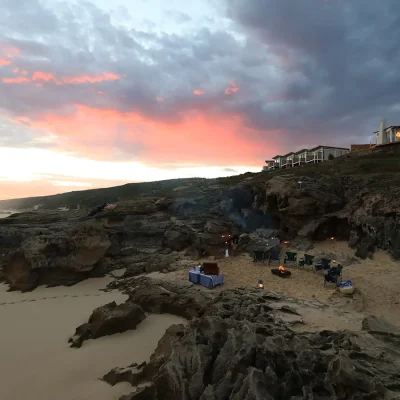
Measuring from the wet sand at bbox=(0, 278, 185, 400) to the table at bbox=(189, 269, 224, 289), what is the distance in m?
3.20

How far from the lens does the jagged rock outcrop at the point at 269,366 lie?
5.17 m

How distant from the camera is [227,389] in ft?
17.8

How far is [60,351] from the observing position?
10305 millimetres

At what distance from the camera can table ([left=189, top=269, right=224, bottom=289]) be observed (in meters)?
15.2

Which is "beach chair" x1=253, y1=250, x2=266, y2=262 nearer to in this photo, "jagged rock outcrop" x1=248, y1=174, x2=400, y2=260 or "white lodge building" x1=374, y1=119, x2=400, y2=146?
"jagged rock outcrop" x1=248, y1=174, x2=400, y2=260

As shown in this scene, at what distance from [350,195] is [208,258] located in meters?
13.8

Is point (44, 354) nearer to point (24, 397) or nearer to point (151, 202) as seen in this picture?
point (24, 397)

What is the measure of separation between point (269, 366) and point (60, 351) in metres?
8.01

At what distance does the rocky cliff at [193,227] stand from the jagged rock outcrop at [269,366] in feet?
39.8

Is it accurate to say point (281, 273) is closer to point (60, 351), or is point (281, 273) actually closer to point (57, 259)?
point (60, 351)

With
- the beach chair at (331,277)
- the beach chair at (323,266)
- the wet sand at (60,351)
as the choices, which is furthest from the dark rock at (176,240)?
the beach chair at (331,277)

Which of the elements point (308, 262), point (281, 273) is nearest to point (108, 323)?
point (281, 273)

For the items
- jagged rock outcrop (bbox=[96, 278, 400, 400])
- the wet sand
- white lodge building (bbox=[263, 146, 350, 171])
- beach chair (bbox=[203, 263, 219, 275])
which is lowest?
the wet sand

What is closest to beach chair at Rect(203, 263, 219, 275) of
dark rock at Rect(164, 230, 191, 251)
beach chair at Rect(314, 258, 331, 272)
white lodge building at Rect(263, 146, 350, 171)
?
beach chair at Rect(314, 258, 331, 272)
